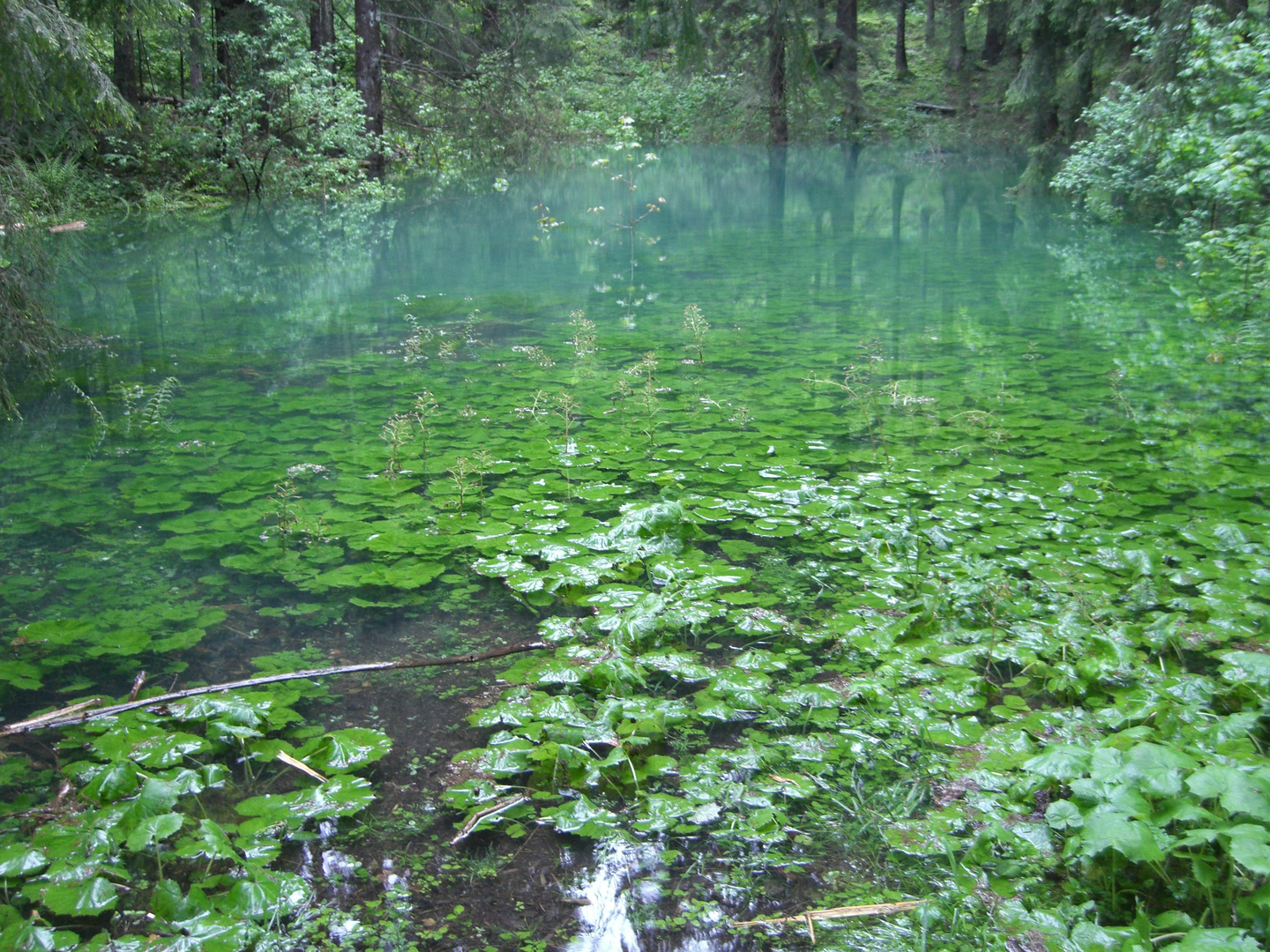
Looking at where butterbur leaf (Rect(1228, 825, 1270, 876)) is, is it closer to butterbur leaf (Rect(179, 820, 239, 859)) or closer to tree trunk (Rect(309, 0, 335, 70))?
butterbur leaf (Rect(179, 820, 239, 859))

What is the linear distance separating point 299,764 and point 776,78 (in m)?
20.9

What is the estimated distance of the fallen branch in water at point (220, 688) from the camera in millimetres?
2641

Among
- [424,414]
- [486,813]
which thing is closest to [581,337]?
[424,414]

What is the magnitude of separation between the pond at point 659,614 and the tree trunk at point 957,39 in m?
19.9

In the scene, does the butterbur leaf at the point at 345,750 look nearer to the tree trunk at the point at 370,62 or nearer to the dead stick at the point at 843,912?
the dead stick at the point at 843,912

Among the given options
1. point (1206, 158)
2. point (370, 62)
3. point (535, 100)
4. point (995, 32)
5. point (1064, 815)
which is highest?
point (995, 32)

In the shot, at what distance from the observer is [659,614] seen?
3232mm

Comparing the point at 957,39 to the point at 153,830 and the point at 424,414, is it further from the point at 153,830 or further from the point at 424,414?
the point at 153,830

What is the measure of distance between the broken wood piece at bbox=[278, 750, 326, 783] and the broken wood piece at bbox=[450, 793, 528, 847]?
42 cm

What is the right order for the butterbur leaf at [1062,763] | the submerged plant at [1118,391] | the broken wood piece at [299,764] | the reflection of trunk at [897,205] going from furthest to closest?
1. the reflection of trunk at [897,205]
2. the submerged plant at [1118,391]
3. the broken wood piece at [299,764]
4. the butterbur leaf at [1062,763]

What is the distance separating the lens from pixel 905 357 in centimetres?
660

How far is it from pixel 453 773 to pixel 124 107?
510 centimetres

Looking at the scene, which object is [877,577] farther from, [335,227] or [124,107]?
[335,227]

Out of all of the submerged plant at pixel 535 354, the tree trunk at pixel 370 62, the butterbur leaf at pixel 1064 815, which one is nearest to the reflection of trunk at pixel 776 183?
the tree trunk at pixel 370 62
